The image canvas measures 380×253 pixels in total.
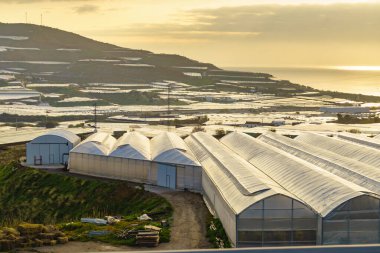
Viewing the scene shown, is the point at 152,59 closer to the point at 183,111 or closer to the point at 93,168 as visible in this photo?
the point at 183,111

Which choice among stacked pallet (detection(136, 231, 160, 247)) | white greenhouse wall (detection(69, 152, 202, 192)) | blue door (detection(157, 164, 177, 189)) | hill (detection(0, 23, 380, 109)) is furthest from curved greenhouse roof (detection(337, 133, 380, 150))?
hill (detection(0, 23, 380, 109))

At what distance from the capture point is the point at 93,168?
37.0 m

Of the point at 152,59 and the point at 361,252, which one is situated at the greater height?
the point at 152,59

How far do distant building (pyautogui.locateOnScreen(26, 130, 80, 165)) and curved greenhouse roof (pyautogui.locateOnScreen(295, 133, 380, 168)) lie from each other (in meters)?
16.3

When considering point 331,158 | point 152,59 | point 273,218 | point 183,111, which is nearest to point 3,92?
point 183,111

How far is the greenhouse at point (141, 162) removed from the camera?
107 ft

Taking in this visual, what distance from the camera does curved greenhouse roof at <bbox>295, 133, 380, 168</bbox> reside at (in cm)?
3109

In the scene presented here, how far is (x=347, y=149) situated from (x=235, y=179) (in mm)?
11488

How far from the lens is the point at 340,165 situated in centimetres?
2798

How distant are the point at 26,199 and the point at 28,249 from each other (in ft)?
47.9

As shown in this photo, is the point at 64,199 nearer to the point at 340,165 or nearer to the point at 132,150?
the point at 132,150

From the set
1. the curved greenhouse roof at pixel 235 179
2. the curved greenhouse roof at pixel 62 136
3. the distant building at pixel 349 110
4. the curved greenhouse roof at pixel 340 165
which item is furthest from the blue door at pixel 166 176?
the distant building at pixel 349 110

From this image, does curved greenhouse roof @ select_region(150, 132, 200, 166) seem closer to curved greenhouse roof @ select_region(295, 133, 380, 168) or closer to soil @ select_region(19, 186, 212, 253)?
soil @ select_region(19, 186, 212, 253)

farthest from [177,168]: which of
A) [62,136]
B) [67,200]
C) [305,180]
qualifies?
[62,136]
